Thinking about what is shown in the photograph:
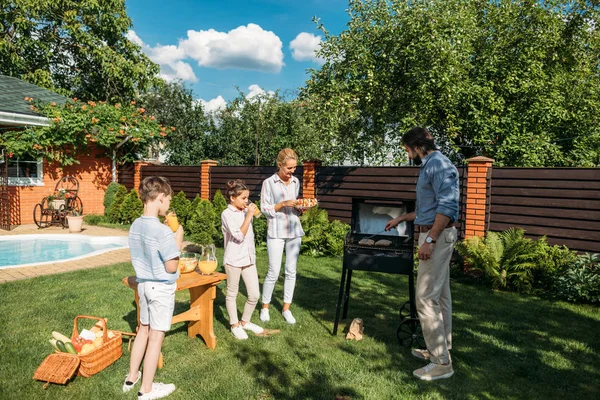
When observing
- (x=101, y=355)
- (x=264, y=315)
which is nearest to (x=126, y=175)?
(x=264, y=315)

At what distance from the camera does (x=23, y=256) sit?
32.6 feet

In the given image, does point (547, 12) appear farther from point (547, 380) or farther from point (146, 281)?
point (146, 281)

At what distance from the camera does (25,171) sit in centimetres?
1382

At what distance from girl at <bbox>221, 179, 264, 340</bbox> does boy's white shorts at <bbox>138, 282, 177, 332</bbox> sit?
120 centimetres

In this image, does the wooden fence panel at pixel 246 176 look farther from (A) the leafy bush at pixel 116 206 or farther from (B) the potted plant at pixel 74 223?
(B) the potted plant at pixel 74 223

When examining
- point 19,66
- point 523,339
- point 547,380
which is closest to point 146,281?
point 547,380

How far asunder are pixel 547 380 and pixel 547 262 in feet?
11.1

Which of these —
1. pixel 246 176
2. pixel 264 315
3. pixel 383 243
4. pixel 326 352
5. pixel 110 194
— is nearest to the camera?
pixel 326 352

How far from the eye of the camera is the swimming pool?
9.93 m

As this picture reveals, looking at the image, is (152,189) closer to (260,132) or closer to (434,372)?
(434,372)

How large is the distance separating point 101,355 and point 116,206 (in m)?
11.6

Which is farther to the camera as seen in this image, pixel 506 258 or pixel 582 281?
pixel 506 258

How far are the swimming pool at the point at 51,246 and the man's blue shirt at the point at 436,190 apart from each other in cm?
813

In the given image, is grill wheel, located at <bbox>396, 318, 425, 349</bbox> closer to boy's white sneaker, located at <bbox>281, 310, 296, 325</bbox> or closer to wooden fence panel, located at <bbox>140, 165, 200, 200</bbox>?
boy's white sneaker, located at <bbox>281, 310, 296, 325</bbox>
